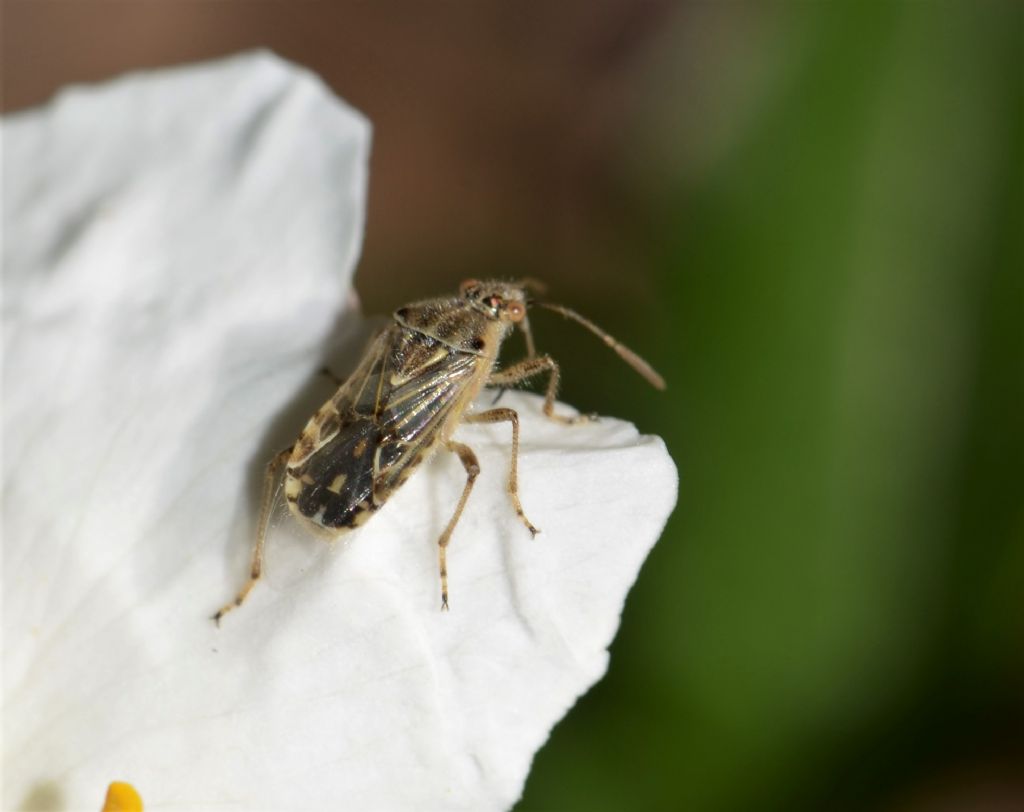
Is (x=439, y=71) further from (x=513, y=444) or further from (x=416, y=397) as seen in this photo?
(x=513, y=444)

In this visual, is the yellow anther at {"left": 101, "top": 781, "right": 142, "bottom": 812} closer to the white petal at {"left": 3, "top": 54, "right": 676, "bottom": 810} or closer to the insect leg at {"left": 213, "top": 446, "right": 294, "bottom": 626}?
the white petal at {"left": 3, "top": 54, "right": 676, "bottom": 810}

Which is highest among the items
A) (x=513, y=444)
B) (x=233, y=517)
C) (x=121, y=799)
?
(x=513, y=444)

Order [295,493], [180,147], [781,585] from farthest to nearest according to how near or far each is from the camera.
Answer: [781,585], [180,147], [295,493]

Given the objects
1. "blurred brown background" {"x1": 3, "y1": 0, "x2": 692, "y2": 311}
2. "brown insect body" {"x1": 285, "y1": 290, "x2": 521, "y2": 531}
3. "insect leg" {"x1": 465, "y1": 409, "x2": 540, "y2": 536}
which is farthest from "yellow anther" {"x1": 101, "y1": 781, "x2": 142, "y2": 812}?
"blurred brown background" {"x1": 3, "y1": 0, "x2": 692, "y2": 311}

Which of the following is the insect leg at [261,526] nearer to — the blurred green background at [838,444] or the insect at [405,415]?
the insect at [405,415]

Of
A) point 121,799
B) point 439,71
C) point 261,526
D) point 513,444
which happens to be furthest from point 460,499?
point 439,71

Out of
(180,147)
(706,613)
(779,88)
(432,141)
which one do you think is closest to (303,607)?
(180,147)

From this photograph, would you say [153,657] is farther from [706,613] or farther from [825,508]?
[825,508]

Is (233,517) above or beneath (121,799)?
above
